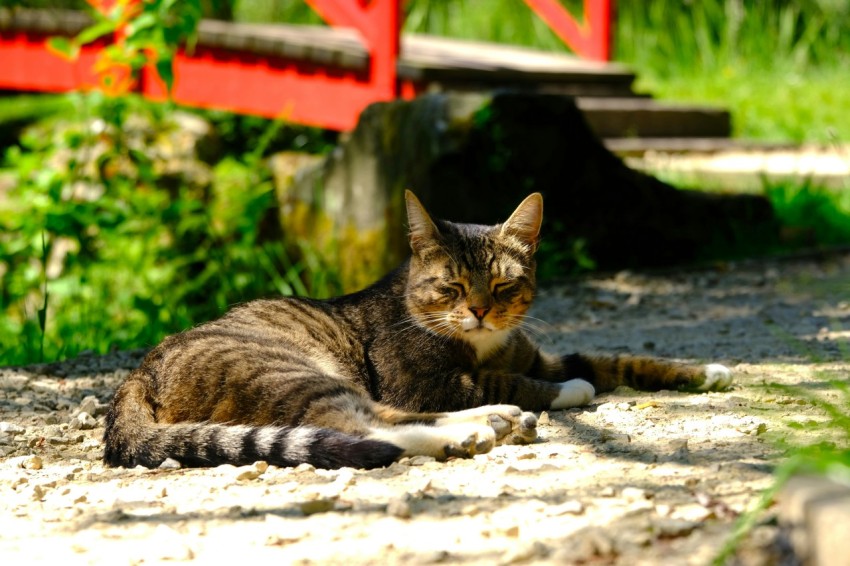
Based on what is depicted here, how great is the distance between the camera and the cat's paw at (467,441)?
3.46 m

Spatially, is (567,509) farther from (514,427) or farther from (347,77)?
(347,77)

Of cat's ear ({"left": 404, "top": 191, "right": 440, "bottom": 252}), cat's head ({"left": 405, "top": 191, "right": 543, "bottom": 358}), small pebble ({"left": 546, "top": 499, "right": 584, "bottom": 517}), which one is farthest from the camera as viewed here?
cat's ear ({"left": 404, "top": 191, "right": 440, "bottom": 252})

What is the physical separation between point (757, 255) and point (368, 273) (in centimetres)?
264

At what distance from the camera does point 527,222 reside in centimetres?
442

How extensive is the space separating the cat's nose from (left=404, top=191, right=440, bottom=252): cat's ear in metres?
0.38

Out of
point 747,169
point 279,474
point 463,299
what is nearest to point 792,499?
point 279,474

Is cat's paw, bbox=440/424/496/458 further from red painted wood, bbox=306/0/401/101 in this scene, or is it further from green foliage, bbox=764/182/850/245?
red painted wood, bbox=306/0/401/101

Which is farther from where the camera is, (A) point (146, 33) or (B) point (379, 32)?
(B) point (379, 32)

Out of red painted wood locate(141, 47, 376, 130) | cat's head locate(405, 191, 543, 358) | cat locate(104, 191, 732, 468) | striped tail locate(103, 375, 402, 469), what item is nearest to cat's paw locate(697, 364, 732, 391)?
cat locate(104, 191, 732, 468)

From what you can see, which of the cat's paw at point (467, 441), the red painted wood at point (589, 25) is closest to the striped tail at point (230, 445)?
the cat's paw at point (467, 441)

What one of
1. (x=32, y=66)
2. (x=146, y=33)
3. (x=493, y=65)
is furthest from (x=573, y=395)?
(x=32, y=66)

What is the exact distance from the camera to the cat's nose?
414 cm

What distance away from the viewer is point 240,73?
10.1m

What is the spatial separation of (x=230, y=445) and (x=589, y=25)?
826 cm
